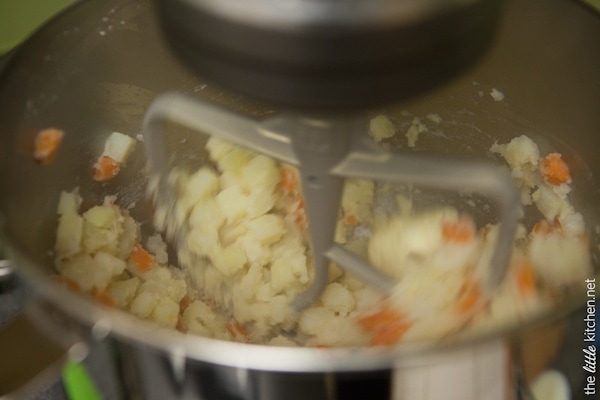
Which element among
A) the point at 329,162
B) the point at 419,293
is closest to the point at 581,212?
the point at 419,293

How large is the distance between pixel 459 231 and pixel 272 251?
0.22m

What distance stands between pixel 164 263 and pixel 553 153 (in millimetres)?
465

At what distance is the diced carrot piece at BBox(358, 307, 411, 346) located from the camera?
→ 28.0 inches

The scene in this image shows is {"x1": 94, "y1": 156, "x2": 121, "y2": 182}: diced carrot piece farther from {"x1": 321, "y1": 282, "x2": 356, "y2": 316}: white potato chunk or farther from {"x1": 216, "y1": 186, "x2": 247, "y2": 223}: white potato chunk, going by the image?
{"x1": 321, "y1": 282, "x2": 356, "y2": 316}: white potato chunk

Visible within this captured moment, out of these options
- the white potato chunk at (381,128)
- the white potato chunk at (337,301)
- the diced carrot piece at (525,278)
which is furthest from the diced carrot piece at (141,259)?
the diced carrot piece at (525,278)

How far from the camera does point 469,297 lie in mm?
726

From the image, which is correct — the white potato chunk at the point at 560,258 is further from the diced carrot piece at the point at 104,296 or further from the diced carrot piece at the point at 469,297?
the diced carrot piece at the point at 104,296

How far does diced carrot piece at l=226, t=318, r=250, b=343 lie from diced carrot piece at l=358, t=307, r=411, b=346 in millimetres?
142

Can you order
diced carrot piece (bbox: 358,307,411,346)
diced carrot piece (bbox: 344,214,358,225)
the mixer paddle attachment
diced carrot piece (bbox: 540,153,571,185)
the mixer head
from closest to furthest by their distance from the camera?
1. the mixer head
2. the mixer paddle attachment
3. diced carrot piece (bbox: 358,307,411,346)
4. diced carrot piece (bbox: 540,153,571,185)
5. diced carrot piece (bbox: 344,214,358,225)

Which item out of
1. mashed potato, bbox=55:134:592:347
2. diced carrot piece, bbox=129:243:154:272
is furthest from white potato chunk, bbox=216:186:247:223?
diced carrot piece, bbox=129:243:154:272

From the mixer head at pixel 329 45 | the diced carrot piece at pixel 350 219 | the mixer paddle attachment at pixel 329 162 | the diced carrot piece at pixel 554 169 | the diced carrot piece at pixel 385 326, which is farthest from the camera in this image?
the diced carrot piece at pixel 350 219

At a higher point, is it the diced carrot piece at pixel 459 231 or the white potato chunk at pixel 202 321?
the diced carrot piece at pixel 459 231

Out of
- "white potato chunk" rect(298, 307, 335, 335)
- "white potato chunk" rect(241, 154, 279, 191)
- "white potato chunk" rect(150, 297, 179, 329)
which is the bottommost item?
"white potato chunk" rect(298, 307, 335, 335)

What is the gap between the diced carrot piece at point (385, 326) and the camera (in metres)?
0.71
